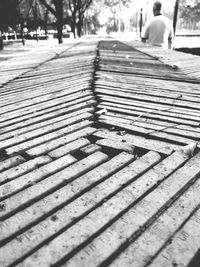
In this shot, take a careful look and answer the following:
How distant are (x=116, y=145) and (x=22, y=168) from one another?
2.08 feet

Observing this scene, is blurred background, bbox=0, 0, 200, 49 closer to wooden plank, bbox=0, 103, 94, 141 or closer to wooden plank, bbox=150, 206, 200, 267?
wooden plank, bbox=0, 103, 94, 141

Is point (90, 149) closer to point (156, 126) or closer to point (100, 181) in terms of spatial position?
point (100, 181)

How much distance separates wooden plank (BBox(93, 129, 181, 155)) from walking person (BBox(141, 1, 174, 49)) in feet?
19.4

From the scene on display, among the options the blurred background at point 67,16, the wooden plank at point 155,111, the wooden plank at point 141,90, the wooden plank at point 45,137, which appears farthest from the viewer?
the blurred background at point 67,16

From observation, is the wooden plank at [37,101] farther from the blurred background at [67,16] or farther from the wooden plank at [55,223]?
the blurred background at [67,16]

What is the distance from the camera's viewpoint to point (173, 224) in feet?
4.01

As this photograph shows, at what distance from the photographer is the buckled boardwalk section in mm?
1116

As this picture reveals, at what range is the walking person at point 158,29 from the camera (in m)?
7.12

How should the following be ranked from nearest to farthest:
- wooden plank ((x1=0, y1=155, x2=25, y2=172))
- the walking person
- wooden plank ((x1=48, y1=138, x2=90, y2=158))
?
wooden plank ((x1=0, y1=155, x2=25, y2=172)) < wooden plank ((x1=48, y1=138, x2=90, y2=158)) < the walking person

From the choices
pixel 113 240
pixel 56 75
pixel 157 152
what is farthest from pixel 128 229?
pixel 56 75

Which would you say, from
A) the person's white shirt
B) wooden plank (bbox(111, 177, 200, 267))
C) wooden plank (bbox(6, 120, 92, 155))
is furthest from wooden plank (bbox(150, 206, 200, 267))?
the person's white shirt

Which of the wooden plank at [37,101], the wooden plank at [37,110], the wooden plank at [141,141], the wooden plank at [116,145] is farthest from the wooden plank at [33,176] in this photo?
the wooden plank at [37,101]

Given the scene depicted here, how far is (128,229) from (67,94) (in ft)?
7.36

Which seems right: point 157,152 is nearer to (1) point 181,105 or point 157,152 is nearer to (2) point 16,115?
(1) point 181,105
